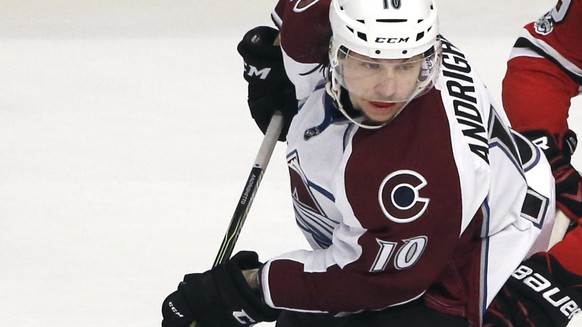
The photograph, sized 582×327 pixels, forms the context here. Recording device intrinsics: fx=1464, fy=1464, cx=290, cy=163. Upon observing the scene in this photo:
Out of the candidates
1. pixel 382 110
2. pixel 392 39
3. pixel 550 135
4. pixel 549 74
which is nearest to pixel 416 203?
pixel 382 110

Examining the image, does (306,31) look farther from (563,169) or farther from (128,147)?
(128,147)

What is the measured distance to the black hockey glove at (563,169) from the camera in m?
2.71

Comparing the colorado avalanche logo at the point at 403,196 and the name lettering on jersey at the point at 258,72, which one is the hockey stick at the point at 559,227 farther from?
the name lettering on jersey at the point at 258,72

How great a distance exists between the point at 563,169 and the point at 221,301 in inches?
27.6

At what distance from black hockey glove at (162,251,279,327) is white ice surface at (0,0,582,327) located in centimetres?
77

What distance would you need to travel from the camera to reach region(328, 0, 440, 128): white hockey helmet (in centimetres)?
230

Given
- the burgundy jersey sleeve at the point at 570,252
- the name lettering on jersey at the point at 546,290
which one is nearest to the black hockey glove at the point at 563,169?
the burgundy jersey sleeve at the point at 570,252

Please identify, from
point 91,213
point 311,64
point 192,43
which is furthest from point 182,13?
point 311,64

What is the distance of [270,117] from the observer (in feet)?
9.78

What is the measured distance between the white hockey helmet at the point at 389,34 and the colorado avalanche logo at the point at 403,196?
0.12 m

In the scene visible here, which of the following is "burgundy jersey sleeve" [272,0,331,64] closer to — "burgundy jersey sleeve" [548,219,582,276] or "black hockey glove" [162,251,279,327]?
"black hockey glove" [162,251,279,327]

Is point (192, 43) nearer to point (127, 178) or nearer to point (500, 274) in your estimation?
point (127, 178)

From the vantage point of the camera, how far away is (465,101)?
96.8 inches

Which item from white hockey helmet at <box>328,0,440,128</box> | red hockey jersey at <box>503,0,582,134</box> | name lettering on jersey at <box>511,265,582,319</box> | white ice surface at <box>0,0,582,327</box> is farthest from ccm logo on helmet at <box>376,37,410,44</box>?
white ice surface at <box>0,0,582,327</box>
